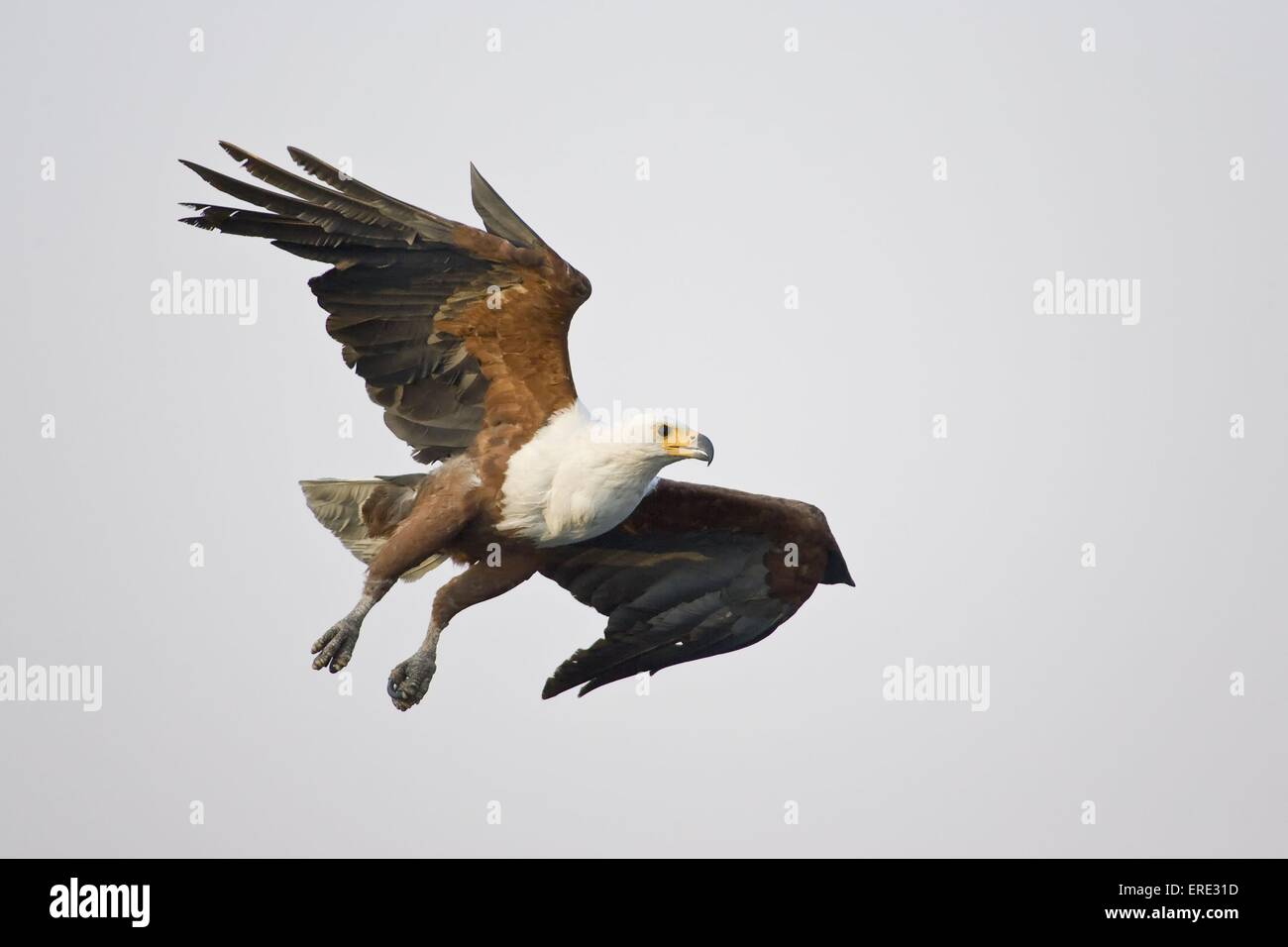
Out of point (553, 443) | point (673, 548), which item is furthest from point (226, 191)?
point (673, 548)

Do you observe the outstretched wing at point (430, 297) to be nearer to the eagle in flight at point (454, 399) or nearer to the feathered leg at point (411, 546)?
the eagle in flight at point (454, 399)

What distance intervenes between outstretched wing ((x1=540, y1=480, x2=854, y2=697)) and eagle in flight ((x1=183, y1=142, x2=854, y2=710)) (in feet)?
1.33

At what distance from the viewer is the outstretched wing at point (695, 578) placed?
40.0 ft

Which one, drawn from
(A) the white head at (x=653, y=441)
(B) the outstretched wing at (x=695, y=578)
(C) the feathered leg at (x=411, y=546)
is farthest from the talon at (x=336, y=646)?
(B) the outstretched wing at (x=695, y=578)

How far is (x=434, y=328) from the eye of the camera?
10758mm

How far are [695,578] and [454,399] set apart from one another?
7.25 ft

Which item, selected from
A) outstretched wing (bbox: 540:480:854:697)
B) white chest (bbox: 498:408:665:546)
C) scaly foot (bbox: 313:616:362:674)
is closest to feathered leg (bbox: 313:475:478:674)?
scaly foot (bbox: 313:616:362:674)

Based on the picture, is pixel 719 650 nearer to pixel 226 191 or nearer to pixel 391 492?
pixel 391 492

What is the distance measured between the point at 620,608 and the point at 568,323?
2370 mm

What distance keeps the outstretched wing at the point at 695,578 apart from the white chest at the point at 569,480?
4.08 feet

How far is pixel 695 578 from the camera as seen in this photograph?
1240cm

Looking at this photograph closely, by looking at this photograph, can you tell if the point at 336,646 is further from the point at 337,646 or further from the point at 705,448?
the point at 705,448

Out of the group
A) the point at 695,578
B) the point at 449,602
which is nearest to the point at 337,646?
the point at 449,602

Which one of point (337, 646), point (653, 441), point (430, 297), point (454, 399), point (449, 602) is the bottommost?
point (337, 646)
